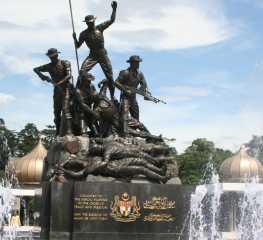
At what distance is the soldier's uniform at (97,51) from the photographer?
55.8 feet

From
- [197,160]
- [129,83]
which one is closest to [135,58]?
[129,83]

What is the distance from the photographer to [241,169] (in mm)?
48656

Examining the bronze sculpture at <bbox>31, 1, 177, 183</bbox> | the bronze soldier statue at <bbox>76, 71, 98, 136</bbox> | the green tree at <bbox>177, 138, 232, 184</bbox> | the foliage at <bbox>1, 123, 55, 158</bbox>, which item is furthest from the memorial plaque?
the foliage at <bbox>1, 123, 55, 158</bbox>

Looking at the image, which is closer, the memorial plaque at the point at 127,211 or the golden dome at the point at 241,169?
the memorial plaque at the point at 127,211

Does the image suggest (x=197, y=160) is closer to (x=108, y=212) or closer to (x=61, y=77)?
(x=61, y=77)

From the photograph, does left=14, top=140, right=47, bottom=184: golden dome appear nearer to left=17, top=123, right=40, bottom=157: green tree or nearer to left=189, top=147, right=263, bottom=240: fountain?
left=189, top=147, right=263, bottom=240: fountain

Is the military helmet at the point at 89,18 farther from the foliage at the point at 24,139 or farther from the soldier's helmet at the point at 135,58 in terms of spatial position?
the foliage at the point at 24,139

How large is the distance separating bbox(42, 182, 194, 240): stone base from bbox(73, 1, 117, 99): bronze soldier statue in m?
3.03

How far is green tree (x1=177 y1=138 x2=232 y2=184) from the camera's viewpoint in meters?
60.2

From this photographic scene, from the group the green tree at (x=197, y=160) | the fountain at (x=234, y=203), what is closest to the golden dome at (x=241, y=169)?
the fountain at (x=234, y=203)

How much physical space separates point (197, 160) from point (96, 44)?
150 feet

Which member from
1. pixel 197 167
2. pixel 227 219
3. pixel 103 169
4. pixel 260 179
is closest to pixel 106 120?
pixel 103 169

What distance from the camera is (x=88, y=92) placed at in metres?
16.6

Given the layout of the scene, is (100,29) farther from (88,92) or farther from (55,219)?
(55,219)
